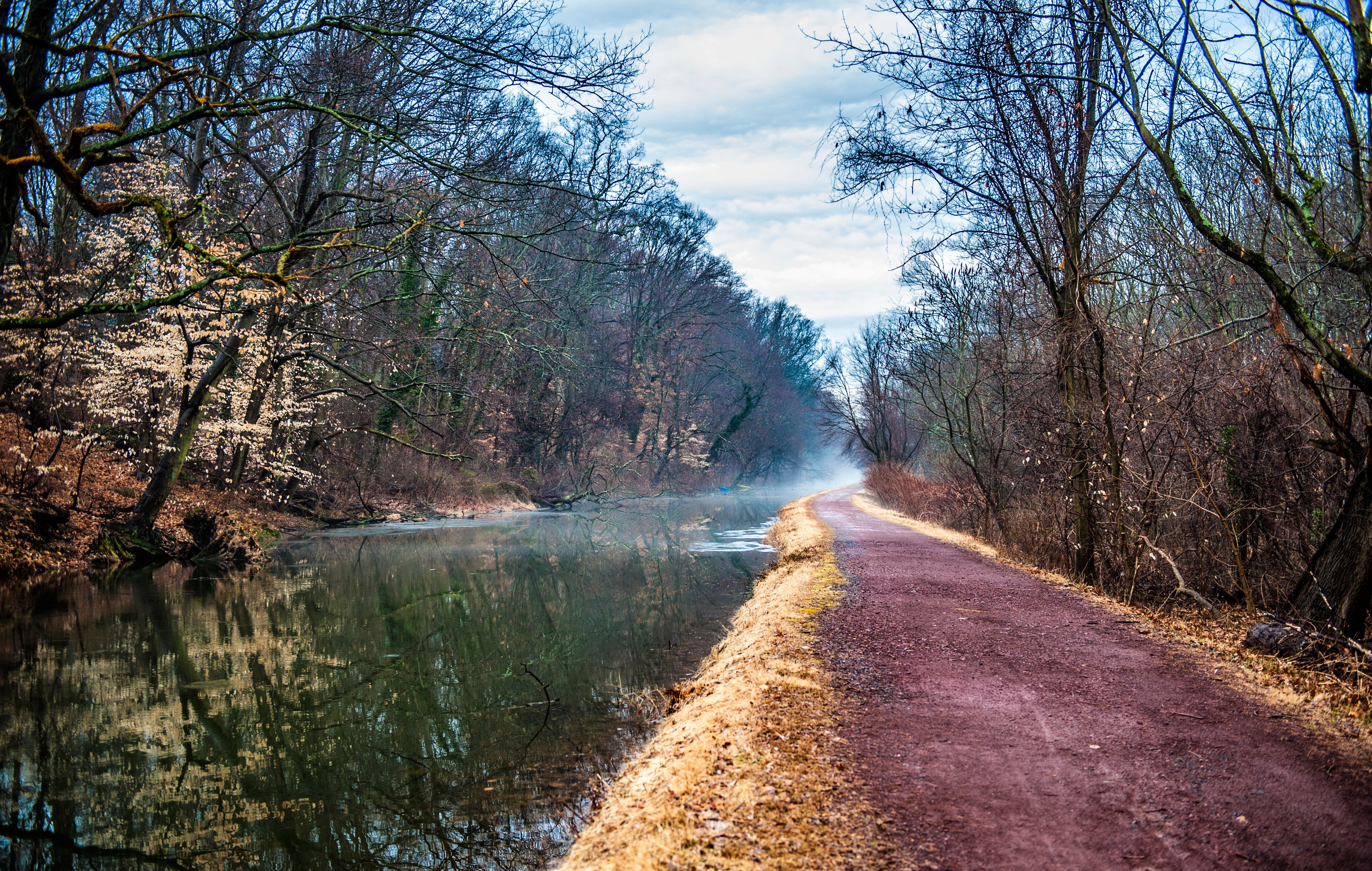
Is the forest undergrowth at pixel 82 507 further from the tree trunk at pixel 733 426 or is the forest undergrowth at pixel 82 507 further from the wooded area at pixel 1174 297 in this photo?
the tree trunk at pixel 733 426

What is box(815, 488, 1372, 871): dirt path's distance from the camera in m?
3.09

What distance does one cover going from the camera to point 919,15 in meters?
8.77

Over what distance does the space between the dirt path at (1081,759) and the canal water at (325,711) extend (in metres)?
1.87

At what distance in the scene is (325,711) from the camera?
634 centimetres

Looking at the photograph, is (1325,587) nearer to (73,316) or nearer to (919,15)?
(919,15)

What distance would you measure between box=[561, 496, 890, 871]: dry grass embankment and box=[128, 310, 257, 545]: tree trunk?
10919 millimetres

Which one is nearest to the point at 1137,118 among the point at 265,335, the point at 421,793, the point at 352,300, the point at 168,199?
the point at 421,793

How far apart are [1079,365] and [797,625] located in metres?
5.42

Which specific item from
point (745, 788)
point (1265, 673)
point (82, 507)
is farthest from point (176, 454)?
point (1265, 673)

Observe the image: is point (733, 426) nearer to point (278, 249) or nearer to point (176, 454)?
point (176, 454)

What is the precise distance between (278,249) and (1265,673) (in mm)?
9602

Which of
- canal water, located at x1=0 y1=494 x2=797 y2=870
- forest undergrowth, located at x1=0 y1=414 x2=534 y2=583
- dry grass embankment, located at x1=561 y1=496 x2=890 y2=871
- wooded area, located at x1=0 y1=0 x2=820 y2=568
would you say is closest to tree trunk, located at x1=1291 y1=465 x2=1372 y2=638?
dry grass embankment, located at x1=561 y1=496 x2=890 y2=871

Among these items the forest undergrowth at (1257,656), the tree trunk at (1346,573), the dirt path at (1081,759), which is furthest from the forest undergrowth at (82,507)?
the tree trunk at (1346,573)

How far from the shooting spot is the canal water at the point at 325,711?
14.0ft
